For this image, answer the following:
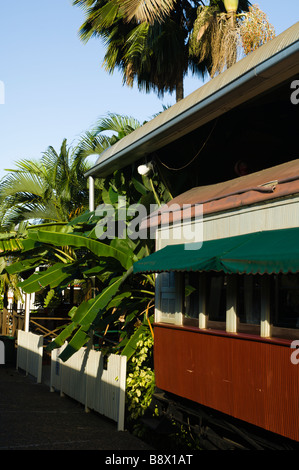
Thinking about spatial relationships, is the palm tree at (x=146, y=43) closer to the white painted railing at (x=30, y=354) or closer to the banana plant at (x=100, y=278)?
the banana plant at (x=100, y=278)

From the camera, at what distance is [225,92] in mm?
7438

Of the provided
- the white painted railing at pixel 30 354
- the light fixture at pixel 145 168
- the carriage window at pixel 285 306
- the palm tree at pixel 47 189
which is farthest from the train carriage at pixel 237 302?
the palm tree at pixel 47 189

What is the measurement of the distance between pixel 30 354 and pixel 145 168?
255 inches

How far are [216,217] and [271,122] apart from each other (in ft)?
7.55

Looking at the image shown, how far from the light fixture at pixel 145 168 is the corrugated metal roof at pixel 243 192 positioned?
3.31ft

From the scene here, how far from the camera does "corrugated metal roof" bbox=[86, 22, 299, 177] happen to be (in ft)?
21.4

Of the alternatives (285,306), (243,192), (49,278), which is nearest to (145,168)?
(49,278)

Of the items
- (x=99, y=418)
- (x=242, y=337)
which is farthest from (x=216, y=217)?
(x=99, y=418)

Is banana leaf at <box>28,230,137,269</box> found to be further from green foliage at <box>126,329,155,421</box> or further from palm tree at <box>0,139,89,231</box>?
palm tree at <box>0,139,89,231</box>

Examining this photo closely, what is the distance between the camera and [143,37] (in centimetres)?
1773

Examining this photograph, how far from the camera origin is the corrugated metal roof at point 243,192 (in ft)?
21.7

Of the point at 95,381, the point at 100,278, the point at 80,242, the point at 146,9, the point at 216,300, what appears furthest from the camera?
the point at 146,9

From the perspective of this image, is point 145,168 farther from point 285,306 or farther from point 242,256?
point 285,306
